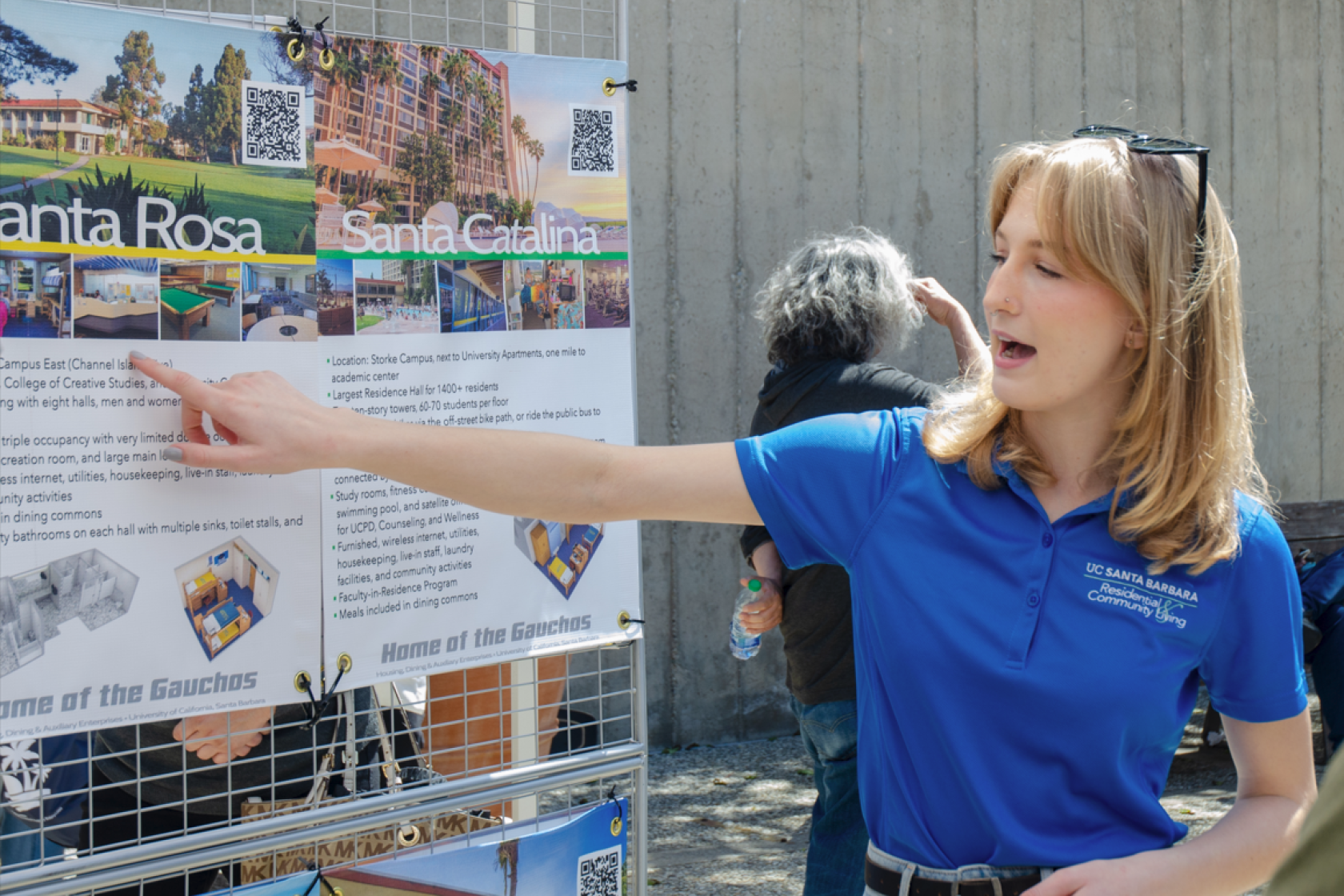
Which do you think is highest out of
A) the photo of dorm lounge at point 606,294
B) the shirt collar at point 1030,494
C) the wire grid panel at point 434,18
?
the wire grid panel at point 434,18

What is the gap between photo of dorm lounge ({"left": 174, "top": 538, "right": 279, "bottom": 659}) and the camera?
1770mm

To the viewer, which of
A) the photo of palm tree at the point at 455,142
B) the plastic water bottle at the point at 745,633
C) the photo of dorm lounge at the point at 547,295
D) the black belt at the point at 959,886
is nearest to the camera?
the black belt at the point at 959,886

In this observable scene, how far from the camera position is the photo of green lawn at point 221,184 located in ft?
5.32

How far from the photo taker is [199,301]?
1.76 metres

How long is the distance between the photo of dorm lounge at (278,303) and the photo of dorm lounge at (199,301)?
0.06ft

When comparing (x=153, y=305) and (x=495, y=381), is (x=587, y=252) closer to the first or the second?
(x=495, y=381)

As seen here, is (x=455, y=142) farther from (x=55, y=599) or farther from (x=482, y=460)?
(x=55, y=599)

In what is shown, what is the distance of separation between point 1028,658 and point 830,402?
1724 mm

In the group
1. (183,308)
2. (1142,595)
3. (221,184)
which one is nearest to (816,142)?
(221,184)

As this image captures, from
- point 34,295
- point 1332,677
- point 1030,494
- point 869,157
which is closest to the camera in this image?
point 1030,494

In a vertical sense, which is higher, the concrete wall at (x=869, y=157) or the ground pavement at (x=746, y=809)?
the concrete wall at (x=869, y=157)

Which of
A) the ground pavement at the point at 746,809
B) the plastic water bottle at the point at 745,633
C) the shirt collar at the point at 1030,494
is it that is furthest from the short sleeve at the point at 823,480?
the ground pavement at the point at 746,809

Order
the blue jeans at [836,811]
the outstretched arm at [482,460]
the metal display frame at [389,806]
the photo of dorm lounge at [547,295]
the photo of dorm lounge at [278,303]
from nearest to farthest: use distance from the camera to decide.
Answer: the outstretched arm at [482,460] → the metal display frame at [389,806] → the photo of dorm lounge at [278,303] → the photo of dorm lounge at [547,295] → the blue jeans at [836,811]

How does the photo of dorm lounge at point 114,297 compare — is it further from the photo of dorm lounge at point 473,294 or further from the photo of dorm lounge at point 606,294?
the photo of dorm lounge at point 606,294
